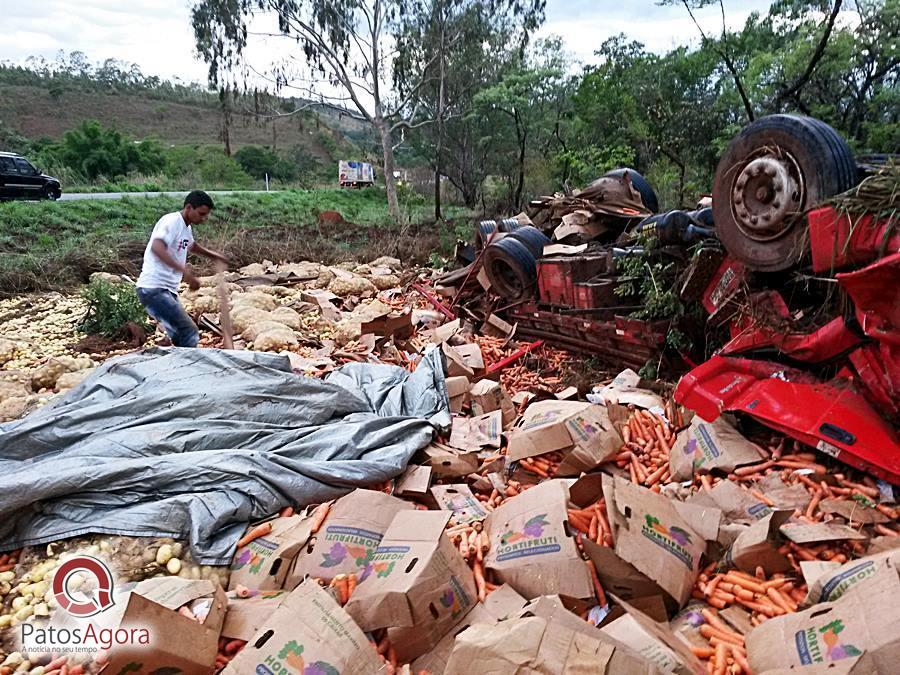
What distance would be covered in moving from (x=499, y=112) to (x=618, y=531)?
2454cm

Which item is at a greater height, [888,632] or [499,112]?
[499,112]

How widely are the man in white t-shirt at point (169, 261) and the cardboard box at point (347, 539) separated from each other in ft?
10.9

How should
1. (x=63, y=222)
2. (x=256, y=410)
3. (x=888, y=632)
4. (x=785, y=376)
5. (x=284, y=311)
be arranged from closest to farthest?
1. (x=888, y=632)
2. (x=785, y=376)
3. (x=256, y=410)
4. (x=284, y=311)
5. (x=63, y=222)

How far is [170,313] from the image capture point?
215 inches

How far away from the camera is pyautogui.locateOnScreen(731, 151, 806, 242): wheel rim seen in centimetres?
335

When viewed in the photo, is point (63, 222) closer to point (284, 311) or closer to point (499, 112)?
point (284, 311)

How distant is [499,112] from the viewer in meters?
24.6

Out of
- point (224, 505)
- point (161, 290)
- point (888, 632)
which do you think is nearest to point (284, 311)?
point (161, 290)

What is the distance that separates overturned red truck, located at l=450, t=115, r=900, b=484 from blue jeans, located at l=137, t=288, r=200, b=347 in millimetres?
3957

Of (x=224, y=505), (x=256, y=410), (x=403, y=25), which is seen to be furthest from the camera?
(x=403, y=25)

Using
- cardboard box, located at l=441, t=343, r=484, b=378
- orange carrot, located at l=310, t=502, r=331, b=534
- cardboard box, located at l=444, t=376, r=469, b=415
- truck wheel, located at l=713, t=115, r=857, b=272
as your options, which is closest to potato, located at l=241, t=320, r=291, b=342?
cardboard box, located at l=441, t=343, r=484, b=378

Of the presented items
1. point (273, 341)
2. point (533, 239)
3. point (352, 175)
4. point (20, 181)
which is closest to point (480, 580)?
point (273, 341)

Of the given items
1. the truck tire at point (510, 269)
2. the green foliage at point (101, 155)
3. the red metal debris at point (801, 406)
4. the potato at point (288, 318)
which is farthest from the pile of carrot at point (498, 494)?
the green foliage at point (101, 155)

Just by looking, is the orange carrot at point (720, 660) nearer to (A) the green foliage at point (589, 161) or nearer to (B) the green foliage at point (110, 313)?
(B) the green foliage at point (110, 313)
